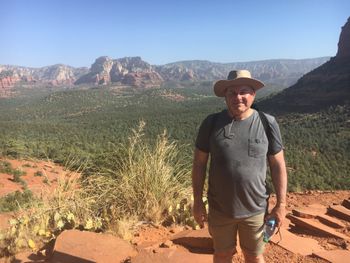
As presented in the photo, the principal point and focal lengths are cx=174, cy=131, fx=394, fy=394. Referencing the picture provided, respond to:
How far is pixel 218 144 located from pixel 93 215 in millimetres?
1968

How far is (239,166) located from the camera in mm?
2404

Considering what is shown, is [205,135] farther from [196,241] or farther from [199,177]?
[196,241]

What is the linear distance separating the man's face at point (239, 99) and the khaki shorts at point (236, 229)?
2.21 ft

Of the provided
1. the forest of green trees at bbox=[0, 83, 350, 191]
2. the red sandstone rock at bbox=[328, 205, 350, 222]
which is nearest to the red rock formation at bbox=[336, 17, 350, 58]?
the forest of green trees at bbox=[0, 83, 350, 191]

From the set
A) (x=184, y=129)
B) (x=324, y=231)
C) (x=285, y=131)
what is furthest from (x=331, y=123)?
(x=324, y=231)

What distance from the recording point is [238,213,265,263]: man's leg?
2512 mm

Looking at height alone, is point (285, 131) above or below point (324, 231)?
below

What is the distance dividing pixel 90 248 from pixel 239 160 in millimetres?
1601

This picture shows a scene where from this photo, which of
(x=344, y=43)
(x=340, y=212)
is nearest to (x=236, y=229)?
(x=340, y=212)

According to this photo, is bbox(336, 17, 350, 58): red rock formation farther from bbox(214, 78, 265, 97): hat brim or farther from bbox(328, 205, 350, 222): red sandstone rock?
bbox(214, 78, 265, 97): hat brim

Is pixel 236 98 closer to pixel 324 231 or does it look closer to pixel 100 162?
pixel 324 231

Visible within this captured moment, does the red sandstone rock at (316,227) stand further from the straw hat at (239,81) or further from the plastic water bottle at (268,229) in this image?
the straw hat at (239,81)

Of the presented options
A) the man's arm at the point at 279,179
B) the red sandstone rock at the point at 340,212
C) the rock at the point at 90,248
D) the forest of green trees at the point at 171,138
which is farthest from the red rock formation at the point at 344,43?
the man's arm at the point at 279,179

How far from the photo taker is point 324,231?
392cm
